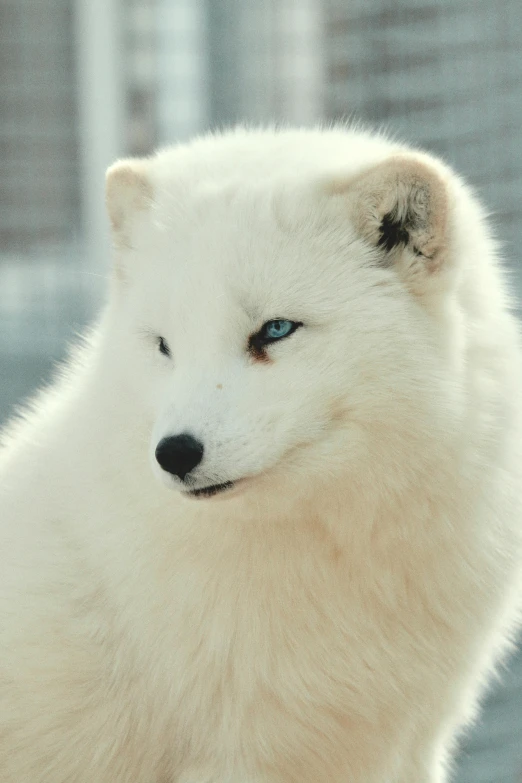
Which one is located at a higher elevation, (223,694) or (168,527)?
(168,527)

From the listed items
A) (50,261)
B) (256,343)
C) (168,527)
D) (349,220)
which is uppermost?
(349,220)

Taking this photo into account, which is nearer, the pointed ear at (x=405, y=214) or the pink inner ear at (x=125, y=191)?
the pointed ear at (x=405, y=214)

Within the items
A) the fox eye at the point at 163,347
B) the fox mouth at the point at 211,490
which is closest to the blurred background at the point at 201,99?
the fox eye at the point at 163,347

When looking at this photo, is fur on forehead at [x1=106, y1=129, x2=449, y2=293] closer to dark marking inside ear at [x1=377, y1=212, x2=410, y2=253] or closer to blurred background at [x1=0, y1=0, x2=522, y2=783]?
dark marking inside ear at [x1=377, y1=212, x2=410, y2=253]

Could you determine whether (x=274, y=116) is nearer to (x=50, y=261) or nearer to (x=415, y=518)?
(x=50, y=261)

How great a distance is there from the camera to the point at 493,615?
2199mm

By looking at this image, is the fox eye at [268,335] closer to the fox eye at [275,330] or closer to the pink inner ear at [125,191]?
the fox eye at [275,330]

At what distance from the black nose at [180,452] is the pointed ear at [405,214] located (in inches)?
20.4

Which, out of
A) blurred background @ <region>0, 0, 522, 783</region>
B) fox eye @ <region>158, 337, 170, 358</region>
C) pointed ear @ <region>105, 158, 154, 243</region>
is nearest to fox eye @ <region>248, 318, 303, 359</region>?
fox eye @ <region>158, 337, 170, 358</region>

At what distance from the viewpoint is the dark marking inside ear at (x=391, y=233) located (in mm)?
2047

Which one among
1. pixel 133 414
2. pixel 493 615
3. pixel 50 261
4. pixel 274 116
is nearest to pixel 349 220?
pixel 133 414

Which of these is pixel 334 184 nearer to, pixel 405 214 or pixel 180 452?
pixel 405 214

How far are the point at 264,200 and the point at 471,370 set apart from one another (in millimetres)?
474

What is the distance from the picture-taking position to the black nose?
1.79m
